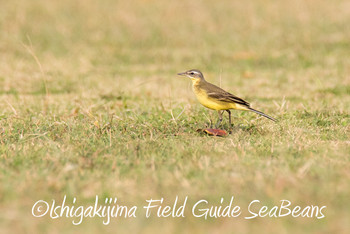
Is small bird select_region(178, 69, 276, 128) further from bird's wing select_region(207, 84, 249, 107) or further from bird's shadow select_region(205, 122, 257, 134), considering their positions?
bird's shadow select_region(205, 122, 257, 134)

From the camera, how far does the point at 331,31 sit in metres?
14.9

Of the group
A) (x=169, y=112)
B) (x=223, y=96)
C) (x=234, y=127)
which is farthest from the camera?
(x=169, y=112)

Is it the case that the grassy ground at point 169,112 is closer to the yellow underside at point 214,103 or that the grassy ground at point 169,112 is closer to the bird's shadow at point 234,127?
the bird's shadow at point 234,127

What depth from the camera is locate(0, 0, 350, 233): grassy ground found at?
4.00 metres

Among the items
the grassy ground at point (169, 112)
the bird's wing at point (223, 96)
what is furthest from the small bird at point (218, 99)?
the grassy ground at point (169, 112)

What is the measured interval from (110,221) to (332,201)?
4.88ft

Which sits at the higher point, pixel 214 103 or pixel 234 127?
pixel 214 103

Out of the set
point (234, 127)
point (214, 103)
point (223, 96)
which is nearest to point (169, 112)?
point (234, 127)

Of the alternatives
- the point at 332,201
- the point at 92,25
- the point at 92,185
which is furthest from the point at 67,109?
the point at 92,25

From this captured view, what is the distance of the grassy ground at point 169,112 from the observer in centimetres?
400

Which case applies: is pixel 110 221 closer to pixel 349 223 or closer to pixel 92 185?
pixel 92 185

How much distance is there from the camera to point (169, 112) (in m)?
7.23

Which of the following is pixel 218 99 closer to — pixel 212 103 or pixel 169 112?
pixel 212 103

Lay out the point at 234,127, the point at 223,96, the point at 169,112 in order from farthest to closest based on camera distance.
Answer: the point at 169,112 < the point at 234,127 < the point at 223,96
